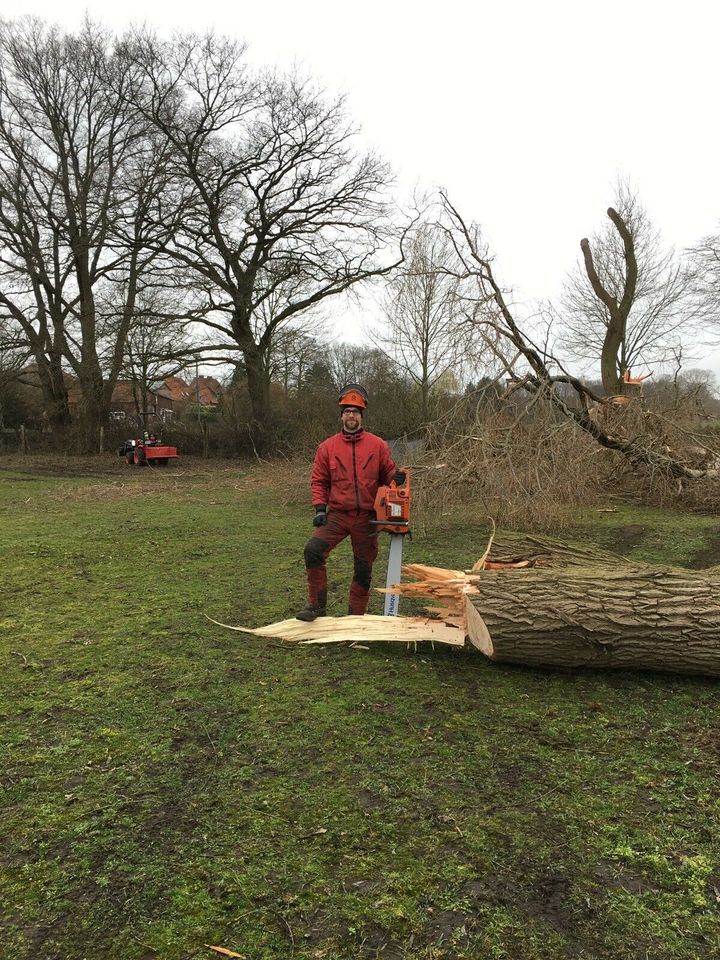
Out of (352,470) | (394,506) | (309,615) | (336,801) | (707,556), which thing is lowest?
(336,801)

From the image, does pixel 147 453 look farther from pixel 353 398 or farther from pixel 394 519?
pixel 394 519

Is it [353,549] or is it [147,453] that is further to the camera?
[147,453]

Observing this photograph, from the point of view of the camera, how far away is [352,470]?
171 inches

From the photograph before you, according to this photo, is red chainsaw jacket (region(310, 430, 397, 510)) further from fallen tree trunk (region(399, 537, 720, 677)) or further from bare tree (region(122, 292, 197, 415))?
bare tree (region(122, 292, 197, 415))

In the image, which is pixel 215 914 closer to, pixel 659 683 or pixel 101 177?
pixel 659 683

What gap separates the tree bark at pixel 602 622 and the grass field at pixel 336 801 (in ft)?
0.48

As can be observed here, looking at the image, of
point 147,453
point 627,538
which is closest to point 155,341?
point 147,453

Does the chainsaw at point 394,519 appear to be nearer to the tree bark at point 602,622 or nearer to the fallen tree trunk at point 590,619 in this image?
the fallen tree trunk at point 590,619

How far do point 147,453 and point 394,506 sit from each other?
17258mm

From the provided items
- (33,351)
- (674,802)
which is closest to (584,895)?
(674,802)

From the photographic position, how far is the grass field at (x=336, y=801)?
176 cm

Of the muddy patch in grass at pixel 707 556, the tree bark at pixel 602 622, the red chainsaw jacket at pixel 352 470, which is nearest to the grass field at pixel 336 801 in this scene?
the tree bark at pixel 602 622

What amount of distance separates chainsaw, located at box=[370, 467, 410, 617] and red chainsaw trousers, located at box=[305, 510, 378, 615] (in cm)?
15

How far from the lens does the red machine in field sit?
19.8 metres
